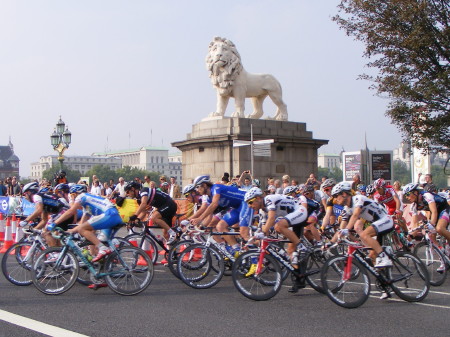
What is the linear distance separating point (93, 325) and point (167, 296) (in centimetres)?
233

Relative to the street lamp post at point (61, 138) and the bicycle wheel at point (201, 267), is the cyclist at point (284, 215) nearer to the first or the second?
the bicycle wheel at point (201, 267)

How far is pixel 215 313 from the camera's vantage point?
859 cm

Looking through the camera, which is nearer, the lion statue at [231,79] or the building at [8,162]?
the lion statue at [231,79]

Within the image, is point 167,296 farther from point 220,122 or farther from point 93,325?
point 220,122

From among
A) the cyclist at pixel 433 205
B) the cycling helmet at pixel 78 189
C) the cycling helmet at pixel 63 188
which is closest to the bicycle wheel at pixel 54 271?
the cycling helmet at pixel 78 189

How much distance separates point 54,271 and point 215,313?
2.82 metres

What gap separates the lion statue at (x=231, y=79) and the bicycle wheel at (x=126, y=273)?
1665 cm

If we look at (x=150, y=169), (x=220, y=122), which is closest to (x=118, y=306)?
(x=220, y=122)

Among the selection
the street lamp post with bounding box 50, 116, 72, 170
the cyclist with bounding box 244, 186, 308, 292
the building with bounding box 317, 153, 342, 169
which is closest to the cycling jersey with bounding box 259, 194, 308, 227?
the cyclist with bounding box 244, 186, 308, 292

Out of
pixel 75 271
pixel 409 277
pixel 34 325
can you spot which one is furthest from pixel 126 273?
pixel 409 277

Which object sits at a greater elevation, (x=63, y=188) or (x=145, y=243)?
(x=63, y=188)

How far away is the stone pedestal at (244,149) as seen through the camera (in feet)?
84.0

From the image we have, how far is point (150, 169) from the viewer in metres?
186

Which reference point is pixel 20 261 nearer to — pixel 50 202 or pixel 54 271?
pixel 50 202
